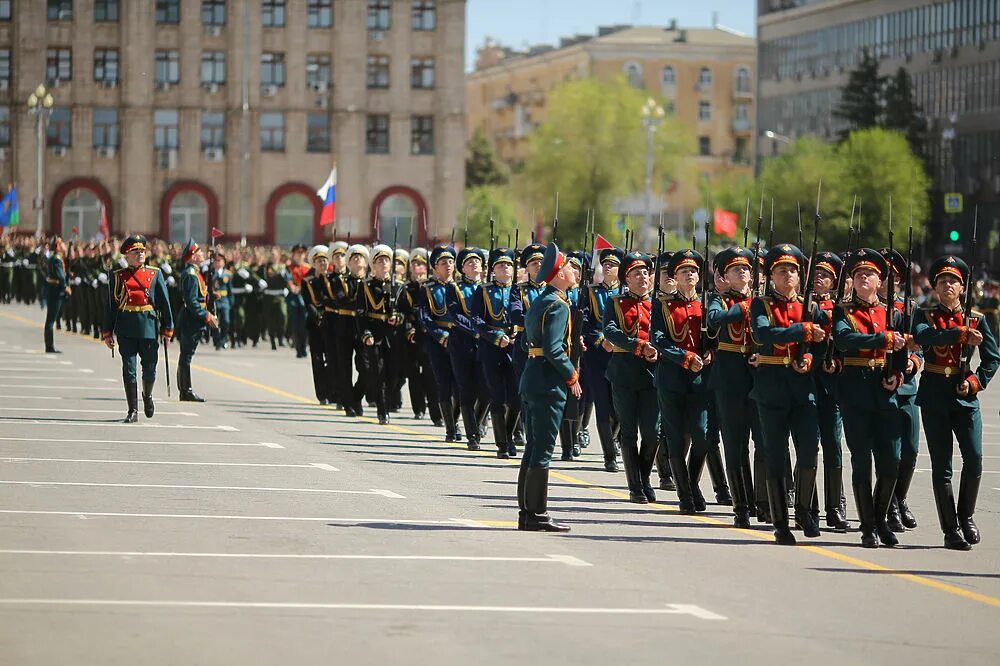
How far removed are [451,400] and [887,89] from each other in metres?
76.4

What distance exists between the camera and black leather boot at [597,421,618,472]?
19375 millimetres

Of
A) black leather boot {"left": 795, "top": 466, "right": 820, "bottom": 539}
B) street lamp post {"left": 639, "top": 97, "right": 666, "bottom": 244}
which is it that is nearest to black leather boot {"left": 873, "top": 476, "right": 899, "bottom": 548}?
black leather boot {"left": 795, "top": 466, "right": 820, "bottom": 539}

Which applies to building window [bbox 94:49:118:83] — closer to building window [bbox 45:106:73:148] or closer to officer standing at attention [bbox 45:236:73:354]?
building window [bbox 45:106:73:148]

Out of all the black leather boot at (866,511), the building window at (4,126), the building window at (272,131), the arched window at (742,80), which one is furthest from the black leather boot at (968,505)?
the arched window at (742,80)

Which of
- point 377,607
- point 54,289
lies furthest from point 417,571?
point 54,289

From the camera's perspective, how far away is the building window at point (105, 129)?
94312 millimetres

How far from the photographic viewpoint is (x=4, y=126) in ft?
306

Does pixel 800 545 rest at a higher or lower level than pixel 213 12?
lower

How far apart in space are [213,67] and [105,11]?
4934mm

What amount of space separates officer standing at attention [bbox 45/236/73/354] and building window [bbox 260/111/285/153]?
55.2 meters

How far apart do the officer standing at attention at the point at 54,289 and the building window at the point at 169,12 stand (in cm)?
5493

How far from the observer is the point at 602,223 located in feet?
361

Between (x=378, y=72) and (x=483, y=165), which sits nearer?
(x=378, y=72)

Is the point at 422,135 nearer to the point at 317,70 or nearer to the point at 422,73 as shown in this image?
the point at 422,73
